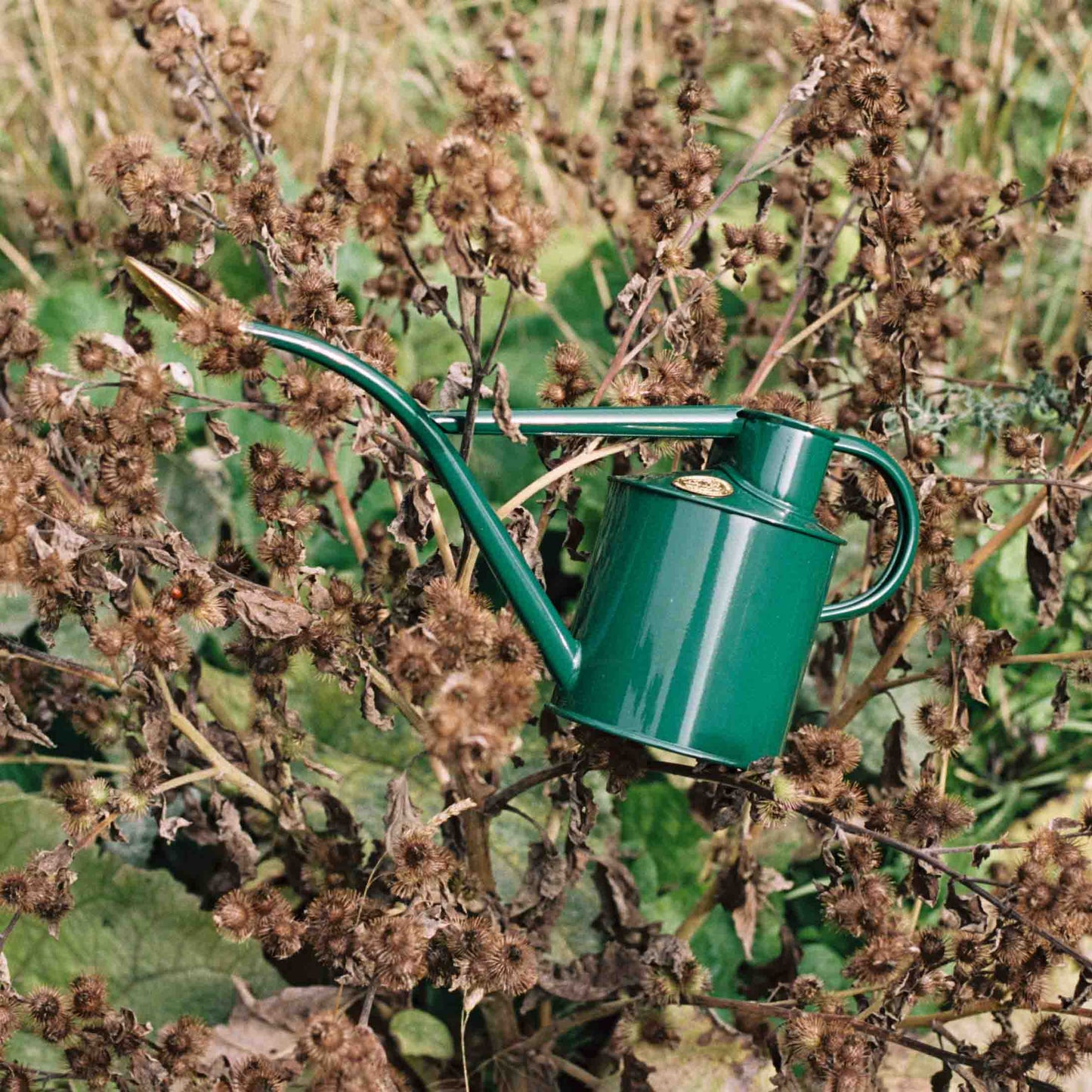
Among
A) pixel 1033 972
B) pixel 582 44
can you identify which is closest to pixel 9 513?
pixel 1033 972

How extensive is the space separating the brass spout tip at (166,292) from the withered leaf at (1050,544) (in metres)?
0.86

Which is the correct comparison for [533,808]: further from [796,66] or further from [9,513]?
[796,66]

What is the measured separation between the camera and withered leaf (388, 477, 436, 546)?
1.12 metres

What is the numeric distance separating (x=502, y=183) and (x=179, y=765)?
0.76 metres

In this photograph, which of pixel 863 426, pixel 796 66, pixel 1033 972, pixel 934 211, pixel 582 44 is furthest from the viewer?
pixel 582 44

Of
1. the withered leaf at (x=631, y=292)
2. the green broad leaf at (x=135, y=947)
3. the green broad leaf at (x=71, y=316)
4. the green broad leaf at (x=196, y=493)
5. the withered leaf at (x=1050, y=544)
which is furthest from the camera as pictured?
the green broad leaf at (x=71, y=316)

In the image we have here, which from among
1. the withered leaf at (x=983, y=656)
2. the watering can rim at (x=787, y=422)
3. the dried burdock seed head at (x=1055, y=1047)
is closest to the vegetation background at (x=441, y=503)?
the withered leaf at (x=983, y=656)

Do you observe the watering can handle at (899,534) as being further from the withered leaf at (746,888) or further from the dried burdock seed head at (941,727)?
the withered leaf at (746,888)

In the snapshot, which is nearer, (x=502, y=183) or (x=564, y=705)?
(x=502, y=183)

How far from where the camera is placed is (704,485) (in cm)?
111

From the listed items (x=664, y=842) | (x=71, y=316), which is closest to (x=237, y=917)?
(x=664, y=842)

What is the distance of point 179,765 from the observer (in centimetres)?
138

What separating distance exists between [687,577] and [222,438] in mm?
424

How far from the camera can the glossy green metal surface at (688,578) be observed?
108cm
